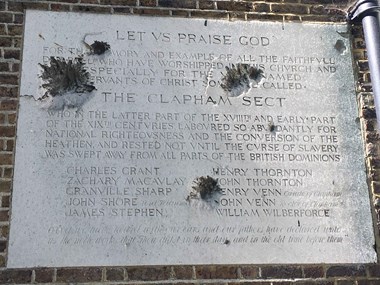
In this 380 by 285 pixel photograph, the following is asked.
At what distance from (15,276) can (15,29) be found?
1535 mm

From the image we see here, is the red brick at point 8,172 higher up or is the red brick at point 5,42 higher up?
the red brick at point 5,42

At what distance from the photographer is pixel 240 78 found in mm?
4465

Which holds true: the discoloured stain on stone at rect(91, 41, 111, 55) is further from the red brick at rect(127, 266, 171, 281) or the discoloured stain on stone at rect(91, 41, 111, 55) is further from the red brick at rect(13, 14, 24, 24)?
the red brick at rect(127, 266, 171, 281)

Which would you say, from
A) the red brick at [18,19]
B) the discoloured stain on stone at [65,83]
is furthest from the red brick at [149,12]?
the red brick at [18,19]

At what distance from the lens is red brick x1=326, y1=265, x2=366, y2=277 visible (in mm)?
4102

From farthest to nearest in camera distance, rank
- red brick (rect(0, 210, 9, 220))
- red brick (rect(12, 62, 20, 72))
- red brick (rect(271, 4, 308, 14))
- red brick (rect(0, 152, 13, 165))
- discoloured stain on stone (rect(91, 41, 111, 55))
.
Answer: red brick (rect(271, 4, 308, 14))
discoloured stain on stone (rect(91, 41, 111, 55))
red brick (rect(12, 62, 20, 72))
red brick (rect(0, 152, 13, 165))
red brick (rect(0, 210, 9, 220))

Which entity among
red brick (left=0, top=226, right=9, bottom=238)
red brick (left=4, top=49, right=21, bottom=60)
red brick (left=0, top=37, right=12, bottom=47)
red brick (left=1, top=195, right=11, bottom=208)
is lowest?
red brick (left=0, top=226, right=9, bottom=238)

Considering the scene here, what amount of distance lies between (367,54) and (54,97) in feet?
6.64

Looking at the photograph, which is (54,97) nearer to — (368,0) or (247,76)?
(247,76)

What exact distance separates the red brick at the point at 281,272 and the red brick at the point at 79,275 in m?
0.95

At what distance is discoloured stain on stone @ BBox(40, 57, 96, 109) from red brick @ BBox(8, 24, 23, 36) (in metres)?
0.27

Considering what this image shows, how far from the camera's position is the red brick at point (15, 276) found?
12.6 ft

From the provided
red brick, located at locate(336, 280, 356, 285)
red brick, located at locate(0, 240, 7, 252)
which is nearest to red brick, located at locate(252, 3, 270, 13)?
red brick, located at locate(336, 280, 356, 285)

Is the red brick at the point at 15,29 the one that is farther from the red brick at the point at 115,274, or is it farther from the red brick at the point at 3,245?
the red brick at the point at 115,274
